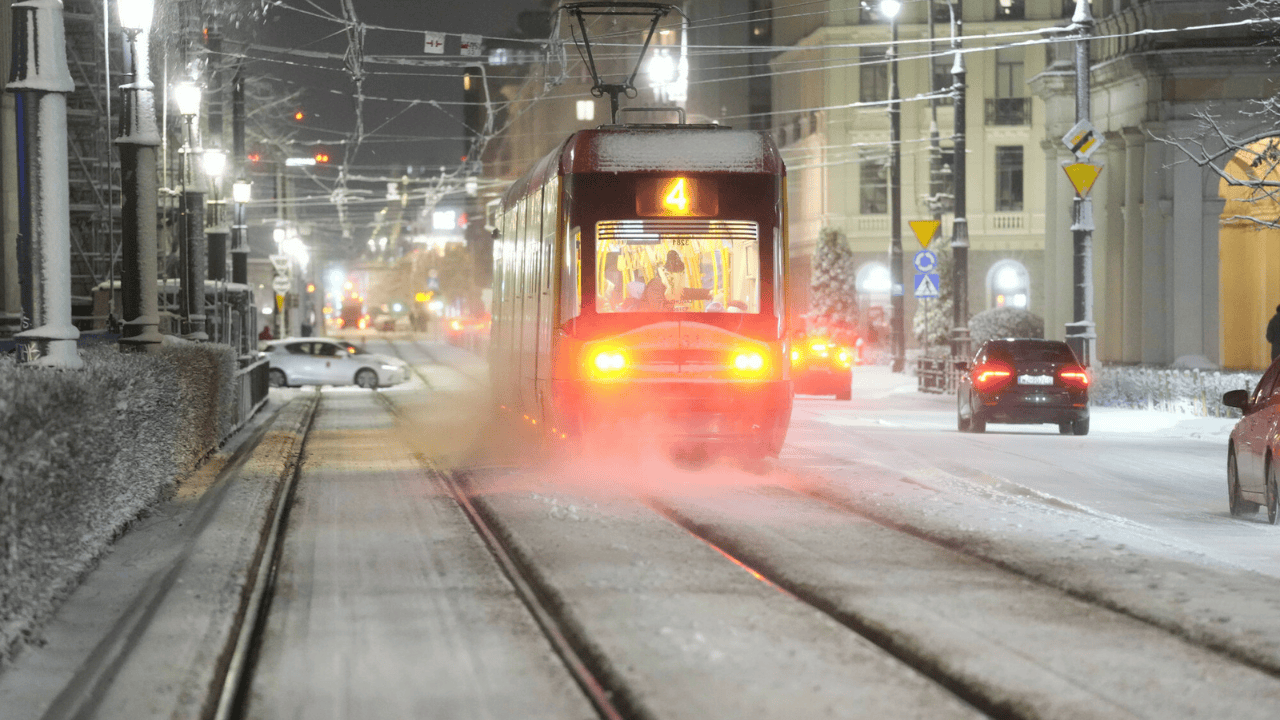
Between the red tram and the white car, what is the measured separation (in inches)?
1185

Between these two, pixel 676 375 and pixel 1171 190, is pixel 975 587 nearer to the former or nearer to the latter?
pixel 676 375

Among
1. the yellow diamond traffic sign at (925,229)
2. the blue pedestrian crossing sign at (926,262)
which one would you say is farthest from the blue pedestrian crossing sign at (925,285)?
the yellow diamond traffic sign at (925,229)

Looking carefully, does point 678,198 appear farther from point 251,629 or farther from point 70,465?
point 251,629

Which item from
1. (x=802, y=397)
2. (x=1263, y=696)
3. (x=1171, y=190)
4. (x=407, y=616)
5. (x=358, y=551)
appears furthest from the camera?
(x=802, y=397)

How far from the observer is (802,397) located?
40.4m

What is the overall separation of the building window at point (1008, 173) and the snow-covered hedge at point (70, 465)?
58.5 meters

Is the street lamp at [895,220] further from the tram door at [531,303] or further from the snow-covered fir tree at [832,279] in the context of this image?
the tram door at [531,303]

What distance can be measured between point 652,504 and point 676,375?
8.24 ft

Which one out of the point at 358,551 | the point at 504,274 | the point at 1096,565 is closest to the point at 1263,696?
the point at 1096,565

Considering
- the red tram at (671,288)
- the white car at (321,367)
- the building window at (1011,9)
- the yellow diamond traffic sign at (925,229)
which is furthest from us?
the building window at (1011,9)

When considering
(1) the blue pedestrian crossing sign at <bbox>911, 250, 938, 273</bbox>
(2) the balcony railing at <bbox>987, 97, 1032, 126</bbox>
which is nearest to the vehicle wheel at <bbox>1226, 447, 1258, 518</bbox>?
(1) the blue pedestrian crossing sign at <bbox>911, 250, 938, 273</bbox>

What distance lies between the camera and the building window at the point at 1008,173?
71375 millimetres

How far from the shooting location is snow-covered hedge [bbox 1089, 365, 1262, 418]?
28500 millimetres

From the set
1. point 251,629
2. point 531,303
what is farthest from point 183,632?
point 531,303
